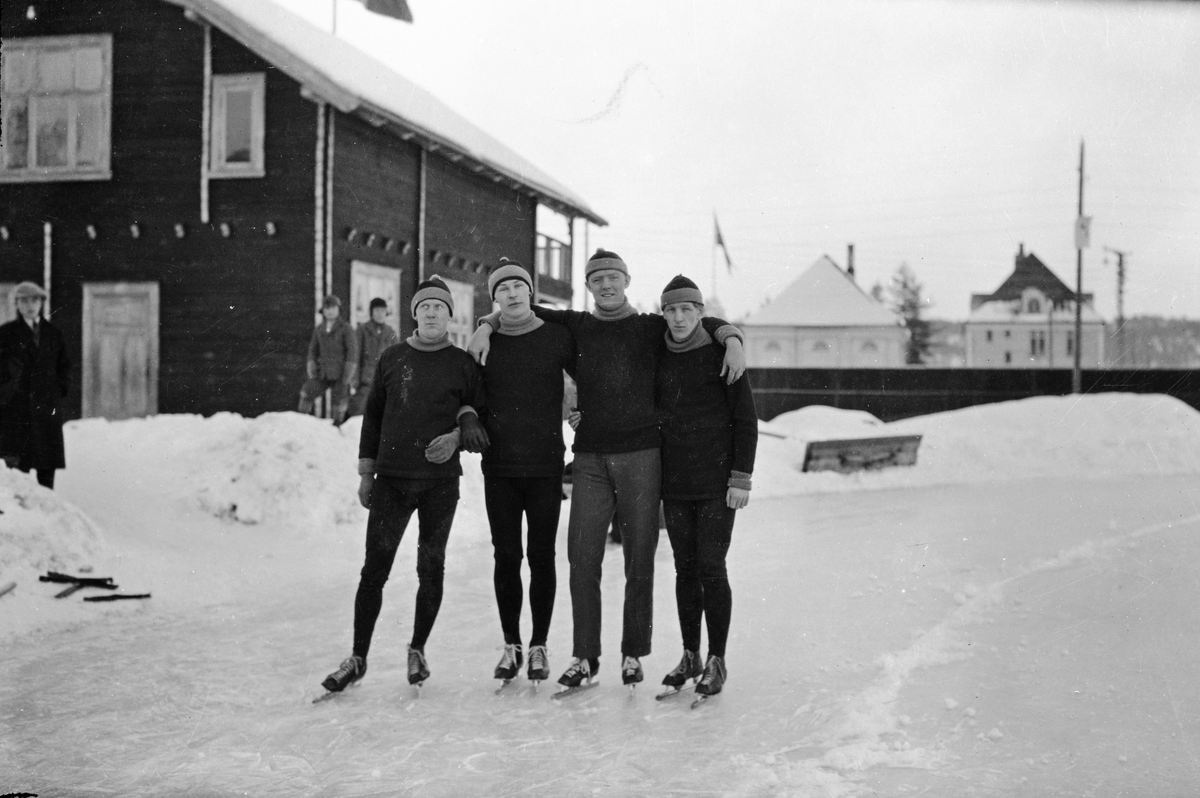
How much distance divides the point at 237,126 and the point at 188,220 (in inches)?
52.0

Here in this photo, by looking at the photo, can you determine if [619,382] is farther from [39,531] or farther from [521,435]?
[39,531]

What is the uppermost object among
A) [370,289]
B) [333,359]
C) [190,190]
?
[190,190]

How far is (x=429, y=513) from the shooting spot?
4.55 meters

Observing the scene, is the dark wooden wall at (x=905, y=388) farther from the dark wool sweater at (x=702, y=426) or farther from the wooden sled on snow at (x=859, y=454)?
the dark wool sweater at (x=702, y=426)

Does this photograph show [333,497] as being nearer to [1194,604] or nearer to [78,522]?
[78,522]

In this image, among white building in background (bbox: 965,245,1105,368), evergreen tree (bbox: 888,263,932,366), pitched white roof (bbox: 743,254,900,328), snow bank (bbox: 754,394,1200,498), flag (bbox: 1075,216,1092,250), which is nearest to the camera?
flag (bbox: 1075,216,1092,250)

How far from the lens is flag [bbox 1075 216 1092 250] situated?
7.27m

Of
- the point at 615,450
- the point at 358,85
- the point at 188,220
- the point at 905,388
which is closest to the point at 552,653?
the point at 615,450

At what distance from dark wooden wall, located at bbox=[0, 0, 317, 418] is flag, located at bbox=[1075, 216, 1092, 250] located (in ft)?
28.4

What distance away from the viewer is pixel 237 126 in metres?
12.9

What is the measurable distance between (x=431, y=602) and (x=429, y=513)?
0.39 metres

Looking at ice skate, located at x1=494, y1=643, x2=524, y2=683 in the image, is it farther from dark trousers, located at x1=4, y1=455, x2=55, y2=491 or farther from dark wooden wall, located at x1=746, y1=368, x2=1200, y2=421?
dark wooden wall, located at x1=746, y1=368, x2=1200, y2=421

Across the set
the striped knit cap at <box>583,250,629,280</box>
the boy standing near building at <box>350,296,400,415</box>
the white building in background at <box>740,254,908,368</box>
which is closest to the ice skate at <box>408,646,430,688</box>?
the striped knit cap at <box>583,250,629,280</box>

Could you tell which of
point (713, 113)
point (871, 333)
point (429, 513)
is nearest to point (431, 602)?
point (429, 513)
